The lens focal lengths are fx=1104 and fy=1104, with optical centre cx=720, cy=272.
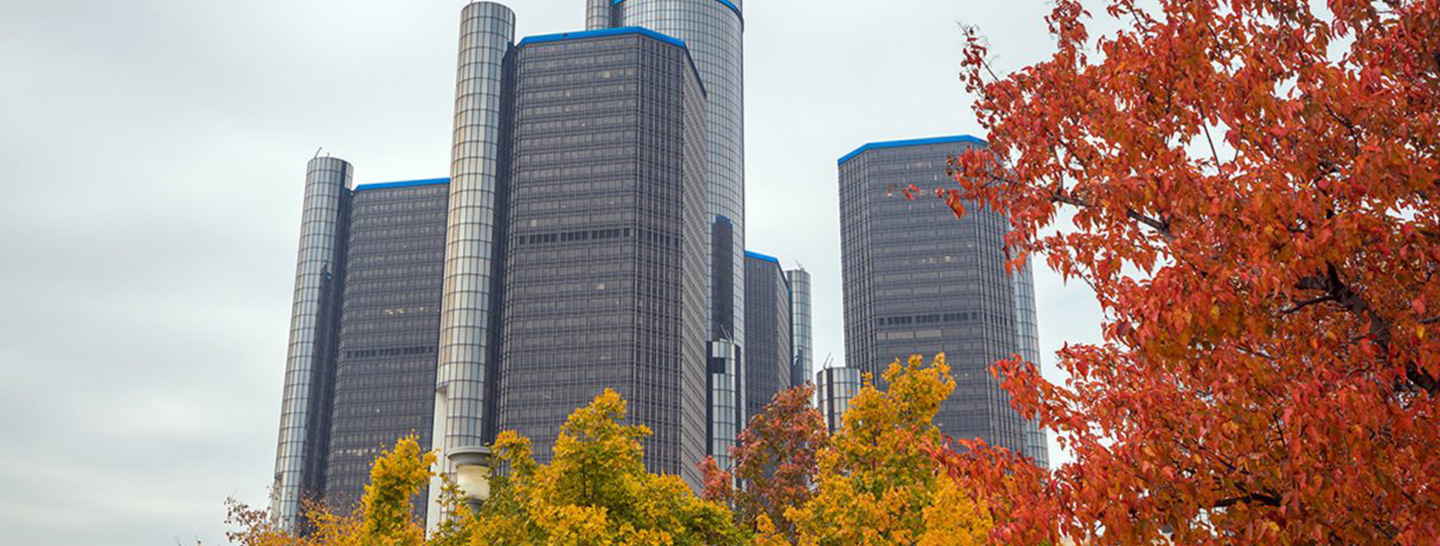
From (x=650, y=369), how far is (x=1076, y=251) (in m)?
146

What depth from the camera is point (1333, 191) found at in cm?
834

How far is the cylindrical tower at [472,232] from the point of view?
5768 inches

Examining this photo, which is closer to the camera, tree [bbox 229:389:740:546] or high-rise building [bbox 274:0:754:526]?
tree [bbox 229:389:740:546]

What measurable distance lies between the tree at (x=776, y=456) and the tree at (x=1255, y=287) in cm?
2802

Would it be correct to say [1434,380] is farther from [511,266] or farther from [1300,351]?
[511,266]

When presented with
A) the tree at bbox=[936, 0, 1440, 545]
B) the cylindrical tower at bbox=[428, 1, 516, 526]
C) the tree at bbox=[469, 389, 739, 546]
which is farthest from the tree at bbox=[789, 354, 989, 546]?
the cylindrical tower at bbox=[428, 1, 516, 526]

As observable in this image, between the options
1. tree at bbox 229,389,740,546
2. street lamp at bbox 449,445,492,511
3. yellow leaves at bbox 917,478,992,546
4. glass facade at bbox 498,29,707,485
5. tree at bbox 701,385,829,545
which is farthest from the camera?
glass facade at bbox 498,29,707,485

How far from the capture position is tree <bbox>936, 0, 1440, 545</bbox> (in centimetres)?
809

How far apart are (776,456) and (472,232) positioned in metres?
122

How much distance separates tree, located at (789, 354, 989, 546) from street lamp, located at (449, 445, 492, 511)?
8.35 m

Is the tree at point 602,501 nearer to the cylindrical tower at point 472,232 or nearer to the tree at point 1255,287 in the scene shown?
the tree at point 1255,287

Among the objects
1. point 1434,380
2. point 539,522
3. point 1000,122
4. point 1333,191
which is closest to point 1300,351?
point 1434,380

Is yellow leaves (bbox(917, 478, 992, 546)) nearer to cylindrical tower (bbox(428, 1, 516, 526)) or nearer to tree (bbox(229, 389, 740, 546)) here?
tree (bbox(229, 389, 740, 546))

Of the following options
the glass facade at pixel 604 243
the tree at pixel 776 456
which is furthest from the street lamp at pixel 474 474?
the glass facade at pixel 604 243
